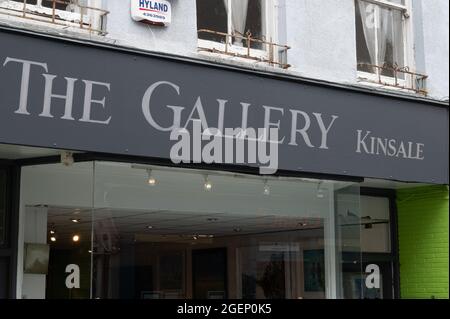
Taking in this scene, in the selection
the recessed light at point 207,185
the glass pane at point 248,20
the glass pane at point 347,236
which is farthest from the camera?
the glass pane at point 347,236

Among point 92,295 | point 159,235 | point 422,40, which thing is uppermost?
point 422,40

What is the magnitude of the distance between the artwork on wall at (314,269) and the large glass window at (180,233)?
13mm

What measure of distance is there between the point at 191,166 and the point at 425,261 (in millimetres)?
4208

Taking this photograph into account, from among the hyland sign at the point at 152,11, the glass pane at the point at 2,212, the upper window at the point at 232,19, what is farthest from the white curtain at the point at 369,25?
the glass pane at the point at 2,212

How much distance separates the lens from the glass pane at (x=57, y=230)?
27.2ft

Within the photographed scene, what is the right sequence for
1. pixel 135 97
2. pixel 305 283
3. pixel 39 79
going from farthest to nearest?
pixel 305 283
pixel 135 97
pixel 39 79

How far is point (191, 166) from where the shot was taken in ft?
27.3

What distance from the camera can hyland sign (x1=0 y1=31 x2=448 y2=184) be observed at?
7.18 meters

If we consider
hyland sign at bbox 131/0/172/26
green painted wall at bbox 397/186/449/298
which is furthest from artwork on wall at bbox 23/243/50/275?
green painted wall at bbox 397/186/449/298

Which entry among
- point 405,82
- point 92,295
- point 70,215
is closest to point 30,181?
point 70,215

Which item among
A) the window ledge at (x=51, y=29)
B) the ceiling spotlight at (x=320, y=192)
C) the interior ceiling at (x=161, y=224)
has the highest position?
the window ledge at (x=51, y=29)

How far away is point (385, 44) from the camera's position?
10398 mm

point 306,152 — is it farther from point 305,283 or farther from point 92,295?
point 92,295

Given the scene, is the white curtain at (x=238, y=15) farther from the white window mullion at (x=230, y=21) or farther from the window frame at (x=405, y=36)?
the window frame at (x=405, y=36)
